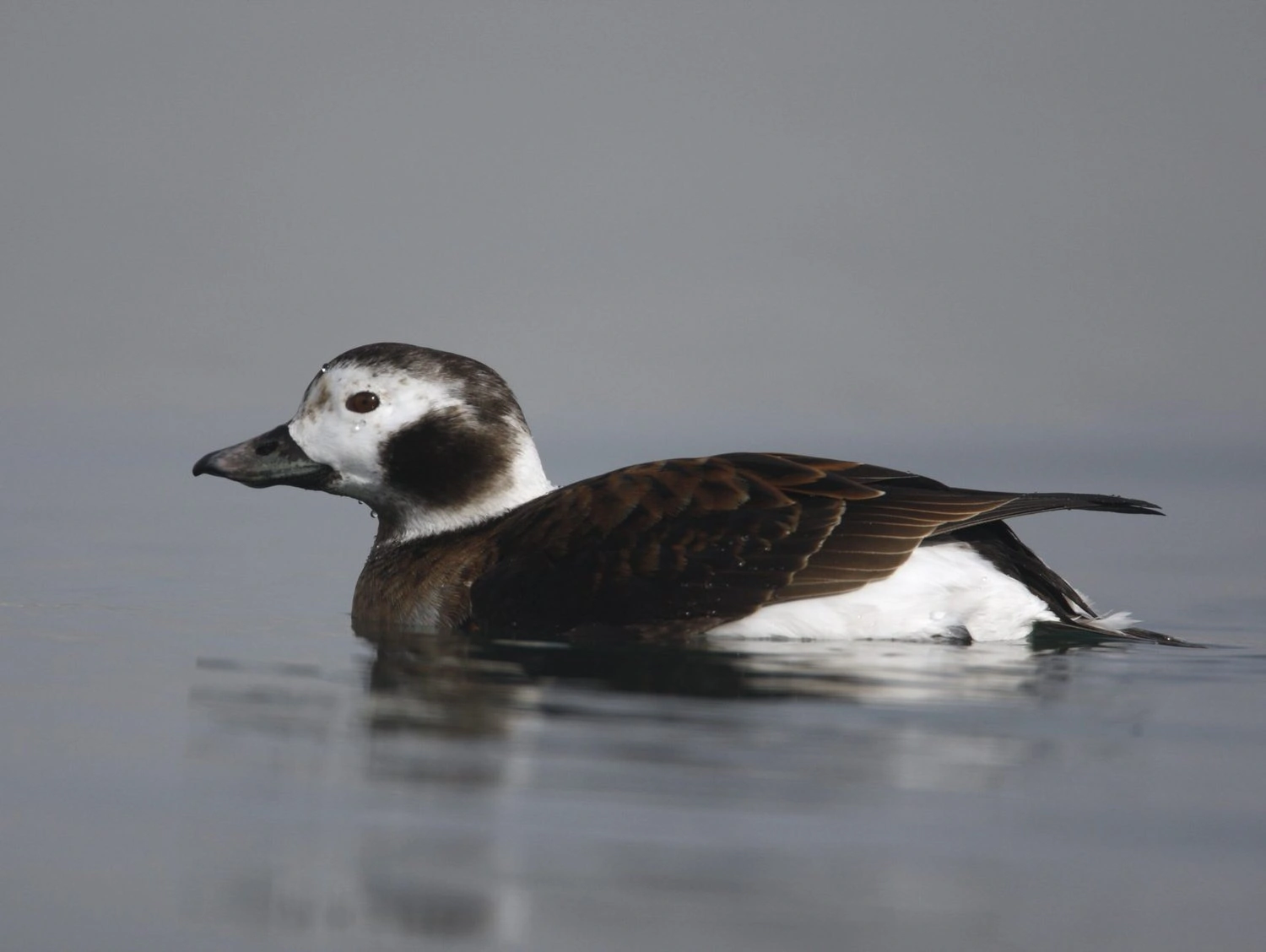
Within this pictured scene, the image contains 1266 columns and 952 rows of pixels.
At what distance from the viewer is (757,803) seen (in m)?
3.66

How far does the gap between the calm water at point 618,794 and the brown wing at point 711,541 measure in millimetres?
156

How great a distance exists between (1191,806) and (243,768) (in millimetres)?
1775

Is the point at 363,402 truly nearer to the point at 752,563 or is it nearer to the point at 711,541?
the point at 711,541

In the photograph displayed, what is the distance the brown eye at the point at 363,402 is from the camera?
629 cm

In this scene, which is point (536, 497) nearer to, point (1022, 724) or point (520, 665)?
point (520, 665)

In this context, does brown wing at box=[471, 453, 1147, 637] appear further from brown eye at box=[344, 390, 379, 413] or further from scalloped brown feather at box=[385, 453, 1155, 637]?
brown eye at box=[344, 390, 379, 413]

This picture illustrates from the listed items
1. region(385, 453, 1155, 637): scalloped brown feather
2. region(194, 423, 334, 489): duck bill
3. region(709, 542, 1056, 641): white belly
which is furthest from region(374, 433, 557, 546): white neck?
region(709, 542, 1056, 641): white belly

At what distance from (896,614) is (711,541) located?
524 millimetres

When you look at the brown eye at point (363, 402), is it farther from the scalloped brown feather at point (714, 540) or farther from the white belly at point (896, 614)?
the white belly at point (896, 614)

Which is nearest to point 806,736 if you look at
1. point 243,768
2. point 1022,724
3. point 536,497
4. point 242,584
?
point 1022,724

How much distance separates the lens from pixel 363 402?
6301mm

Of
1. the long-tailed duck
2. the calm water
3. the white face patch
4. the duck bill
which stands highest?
the white face patch

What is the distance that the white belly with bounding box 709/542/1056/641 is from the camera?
216 inches

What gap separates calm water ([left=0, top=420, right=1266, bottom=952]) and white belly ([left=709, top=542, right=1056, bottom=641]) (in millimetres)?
66
